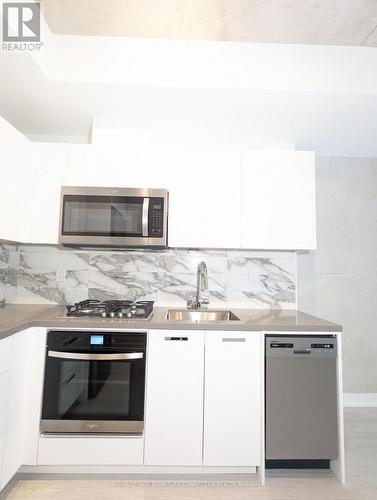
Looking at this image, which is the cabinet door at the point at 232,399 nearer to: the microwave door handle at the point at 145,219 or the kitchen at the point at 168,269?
the kitchen at the point at 168,269

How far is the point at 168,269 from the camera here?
2.61 meters

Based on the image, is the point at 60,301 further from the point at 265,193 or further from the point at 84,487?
A: the point at 265,193

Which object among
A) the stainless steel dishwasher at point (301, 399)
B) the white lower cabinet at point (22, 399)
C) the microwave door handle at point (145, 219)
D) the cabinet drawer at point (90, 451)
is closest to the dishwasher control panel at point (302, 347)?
the stainless steel dishwasher at point (301, 399)

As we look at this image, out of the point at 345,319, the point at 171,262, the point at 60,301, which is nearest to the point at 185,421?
the point at 171,262

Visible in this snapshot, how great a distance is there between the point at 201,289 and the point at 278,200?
934 mm

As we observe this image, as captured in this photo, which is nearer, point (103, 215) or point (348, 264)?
point (103, 215)

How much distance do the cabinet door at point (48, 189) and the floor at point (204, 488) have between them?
1.50m

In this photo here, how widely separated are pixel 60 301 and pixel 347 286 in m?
2.67

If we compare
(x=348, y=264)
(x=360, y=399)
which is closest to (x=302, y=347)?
(x=348, y=264)

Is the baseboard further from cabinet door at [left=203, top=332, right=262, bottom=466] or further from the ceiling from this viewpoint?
the ceiling

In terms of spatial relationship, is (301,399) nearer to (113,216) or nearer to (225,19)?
(113,216)

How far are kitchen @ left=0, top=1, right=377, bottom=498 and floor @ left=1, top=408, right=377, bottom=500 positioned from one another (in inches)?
0.5

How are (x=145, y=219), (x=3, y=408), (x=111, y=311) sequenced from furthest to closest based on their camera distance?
(x=145, y=219) → (x=111, y=311) → (x=3, y=408)

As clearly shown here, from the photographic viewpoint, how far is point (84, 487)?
1724 millimetres
